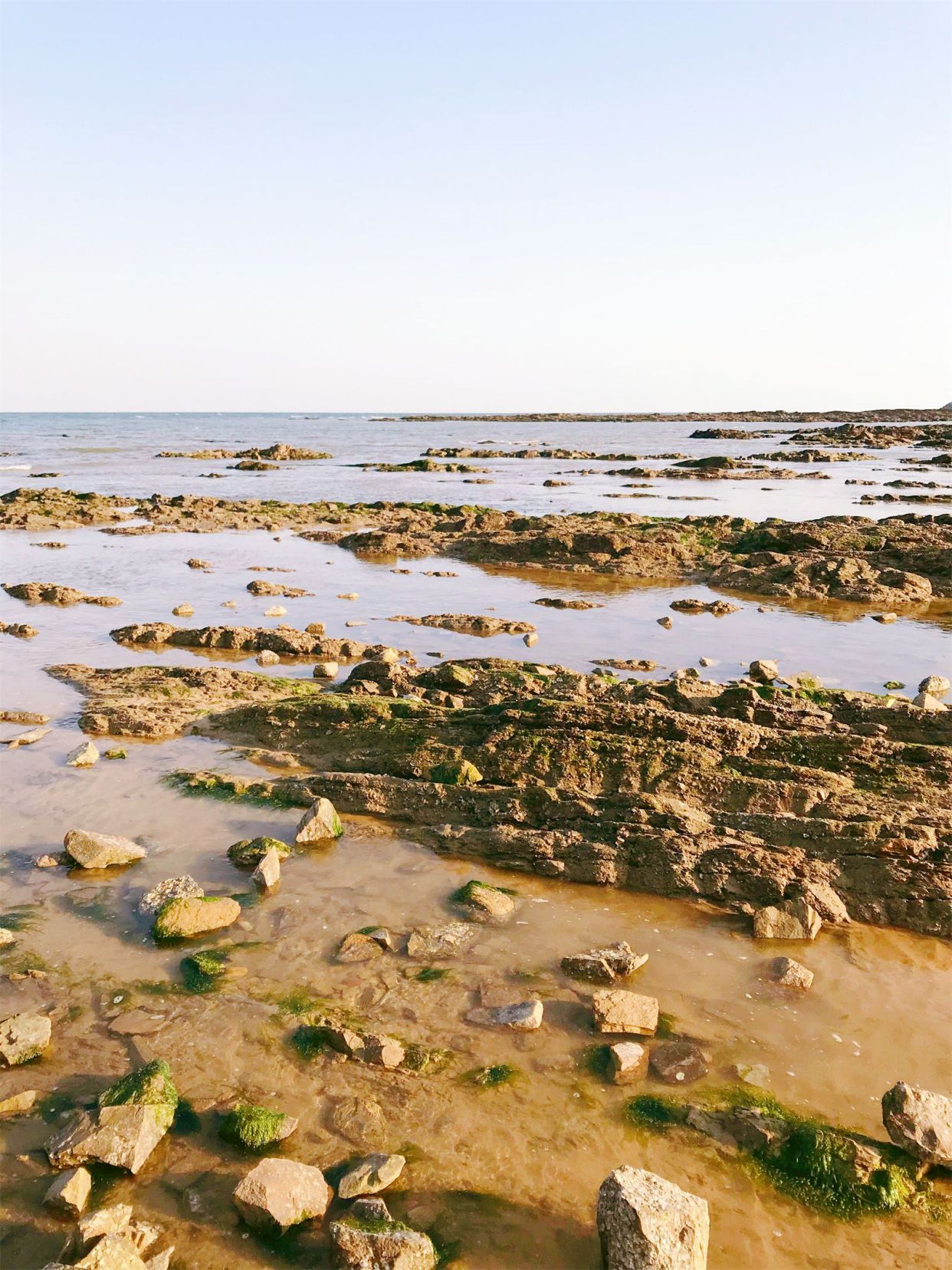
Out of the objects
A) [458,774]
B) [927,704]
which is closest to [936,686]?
[927,704]

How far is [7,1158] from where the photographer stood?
3.86 meters

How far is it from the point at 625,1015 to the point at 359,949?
6.00 ft

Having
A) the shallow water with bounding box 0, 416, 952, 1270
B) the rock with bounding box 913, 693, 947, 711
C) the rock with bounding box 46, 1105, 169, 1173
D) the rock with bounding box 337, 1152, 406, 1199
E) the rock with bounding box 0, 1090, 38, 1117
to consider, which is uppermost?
the rock with bounding box 913, 693, 947, 711

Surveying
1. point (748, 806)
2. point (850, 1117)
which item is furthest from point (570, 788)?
point (850, 1117)

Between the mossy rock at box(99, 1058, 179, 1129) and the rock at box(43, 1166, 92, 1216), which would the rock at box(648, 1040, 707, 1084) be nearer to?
the mossy rock at box(99, 1058, 179, 1129)

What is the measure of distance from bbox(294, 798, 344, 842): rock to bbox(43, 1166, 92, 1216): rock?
11.0ft

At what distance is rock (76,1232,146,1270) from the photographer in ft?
10.6

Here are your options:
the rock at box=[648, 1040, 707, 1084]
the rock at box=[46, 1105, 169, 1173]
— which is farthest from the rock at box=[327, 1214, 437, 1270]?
the rock at box=[648, 1040, 707, 1084]

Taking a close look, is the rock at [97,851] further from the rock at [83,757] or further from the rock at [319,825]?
the rock at [83,757]

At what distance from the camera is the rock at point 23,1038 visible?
4453 millimetres

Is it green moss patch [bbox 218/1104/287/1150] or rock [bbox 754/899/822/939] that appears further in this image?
rock [bbox 754/899/822/939]

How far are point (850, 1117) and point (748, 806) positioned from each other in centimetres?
296

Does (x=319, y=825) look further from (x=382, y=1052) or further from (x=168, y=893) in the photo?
(x=382, y=1052)

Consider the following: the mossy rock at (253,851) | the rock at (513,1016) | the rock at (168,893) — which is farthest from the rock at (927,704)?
the rock at (168,893)
